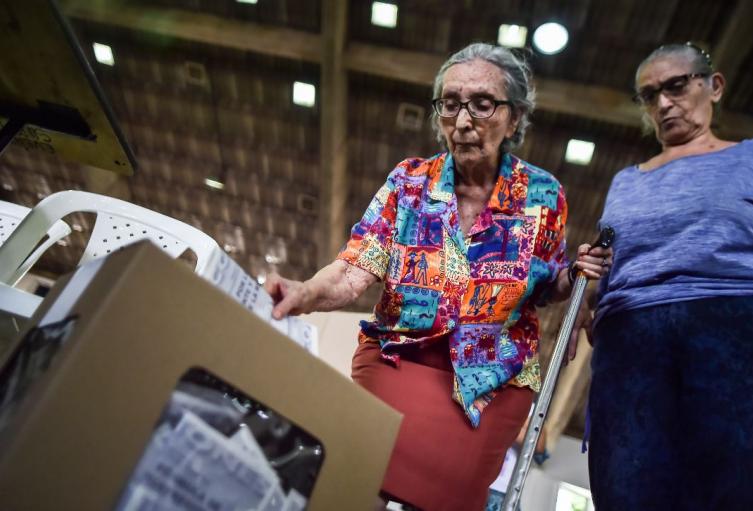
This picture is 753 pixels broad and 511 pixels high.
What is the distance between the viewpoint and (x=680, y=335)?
1.00m

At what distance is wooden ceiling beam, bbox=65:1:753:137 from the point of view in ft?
13.7

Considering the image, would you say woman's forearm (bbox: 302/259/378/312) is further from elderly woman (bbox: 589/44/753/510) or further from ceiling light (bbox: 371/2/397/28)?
ceiling light (bbox: 371/2/397/28)

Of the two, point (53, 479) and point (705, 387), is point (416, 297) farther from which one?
point (53, 479)

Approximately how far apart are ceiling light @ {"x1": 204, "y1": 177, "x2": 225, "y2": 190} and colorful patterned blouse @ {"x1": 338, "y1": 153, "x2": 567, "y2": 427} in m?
4.90

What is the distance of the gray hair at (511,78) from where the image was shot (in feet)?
4.55

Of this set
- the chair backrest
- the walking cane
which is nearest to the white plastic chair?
the chair backrest

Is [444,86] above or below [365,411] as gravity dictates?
above

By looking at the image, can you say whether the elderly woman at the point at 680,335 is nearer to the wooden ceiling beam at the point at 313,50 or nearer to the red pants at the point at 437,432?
the red pants at the point at 437,432

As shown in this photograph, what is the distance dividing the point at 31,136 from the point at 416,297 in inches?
37.3

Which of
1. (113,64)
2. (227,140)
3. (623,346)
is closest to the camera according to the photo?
(623,346)

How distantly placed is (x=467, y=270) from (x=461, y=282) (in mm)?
37

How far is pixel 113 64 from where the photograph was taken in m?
4.97

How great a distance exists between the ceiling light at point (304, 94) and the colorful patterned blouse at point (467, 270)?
3729 mm

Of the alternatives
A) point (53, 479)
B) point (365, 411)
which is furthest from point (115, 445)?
point (365, 411)
